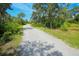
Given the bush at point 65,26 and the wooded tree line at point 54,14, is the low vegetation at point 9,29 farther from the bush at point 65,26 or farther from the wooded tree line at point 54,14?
the bush at point 65,26

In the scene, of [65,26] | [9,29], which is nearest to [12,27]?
[9,29]

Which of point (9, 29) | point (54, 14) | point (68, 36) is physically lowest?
point (68, 36)

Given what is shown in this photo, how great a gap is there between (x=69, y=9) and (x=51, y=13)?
0.23 m

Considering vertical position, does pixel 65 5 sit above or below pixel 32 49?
above

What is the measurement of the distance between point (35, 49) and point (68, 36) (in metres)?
0.43

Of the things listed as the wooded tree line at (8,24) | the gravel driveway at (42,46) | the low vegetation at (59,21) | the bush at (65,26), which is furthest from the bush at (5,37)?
the bush at (65,26)

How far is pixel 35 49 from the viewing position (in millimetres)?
2941

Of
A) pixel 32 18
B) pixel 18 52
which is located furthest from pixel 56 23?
pixel 18 52

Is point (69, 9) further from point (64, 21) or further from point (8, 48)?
point (8, 48)

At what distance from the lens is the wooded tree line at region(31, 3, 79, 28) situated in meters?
2.96

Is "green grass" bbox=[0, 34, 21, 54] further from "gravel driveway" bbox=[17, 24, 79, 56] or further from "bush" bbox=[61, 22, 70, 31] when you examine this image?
"bush" bbox=[61, 22, 70, 31]

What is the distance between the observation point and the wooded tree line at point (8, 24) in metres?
2.97

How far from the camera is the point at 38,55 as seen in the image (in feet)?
9.55

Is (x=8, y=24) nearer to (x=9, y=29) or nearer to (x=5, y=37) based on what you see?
(x=9, y=29)
